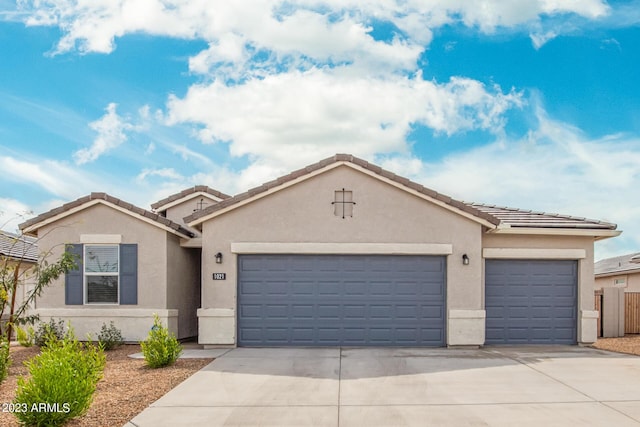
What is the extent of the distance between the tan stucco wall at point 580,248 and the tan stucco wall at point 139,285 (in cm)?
801

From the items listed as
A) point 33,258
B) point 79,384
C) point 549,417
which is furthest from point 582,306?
point 33,258

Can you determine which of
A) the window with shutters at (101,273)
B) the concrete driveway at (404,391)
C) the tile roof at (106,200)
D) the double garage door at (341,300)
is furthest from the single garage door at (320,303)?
the window with shutters at (101,273)

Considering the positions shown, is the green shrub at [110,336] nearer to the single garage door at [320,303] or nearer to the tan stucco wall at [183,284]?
the tan stucco wall at [183,284]

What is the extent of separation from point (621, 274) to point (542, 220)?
559 inches

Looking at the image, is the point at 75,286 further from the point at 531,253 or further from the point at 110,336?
the point at 531,253

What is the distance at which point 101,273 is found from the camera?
15.8m

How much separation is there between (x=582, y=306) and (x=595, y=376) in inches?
190

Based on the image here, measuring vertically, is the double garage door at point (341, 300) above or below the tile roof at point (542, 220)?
below

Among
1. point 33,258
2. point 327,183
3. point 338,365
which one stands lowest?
point 338,365

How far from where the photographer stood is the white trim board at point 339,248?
49.1 feet

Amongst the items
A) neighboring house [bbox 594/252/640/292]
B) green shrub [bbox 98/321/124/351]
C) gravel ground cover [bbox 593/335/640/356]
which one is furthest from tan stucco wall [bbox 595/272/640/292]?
green shrub [bbox 98/321/124/351]

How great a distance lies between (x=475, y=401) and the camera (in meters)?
9.30

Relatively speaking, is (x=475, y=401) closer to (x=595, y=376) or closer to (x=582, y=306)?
(x=595, y=376)

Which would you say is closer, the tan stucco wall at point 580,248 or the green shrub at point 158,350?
the green shrub at point 158,350
